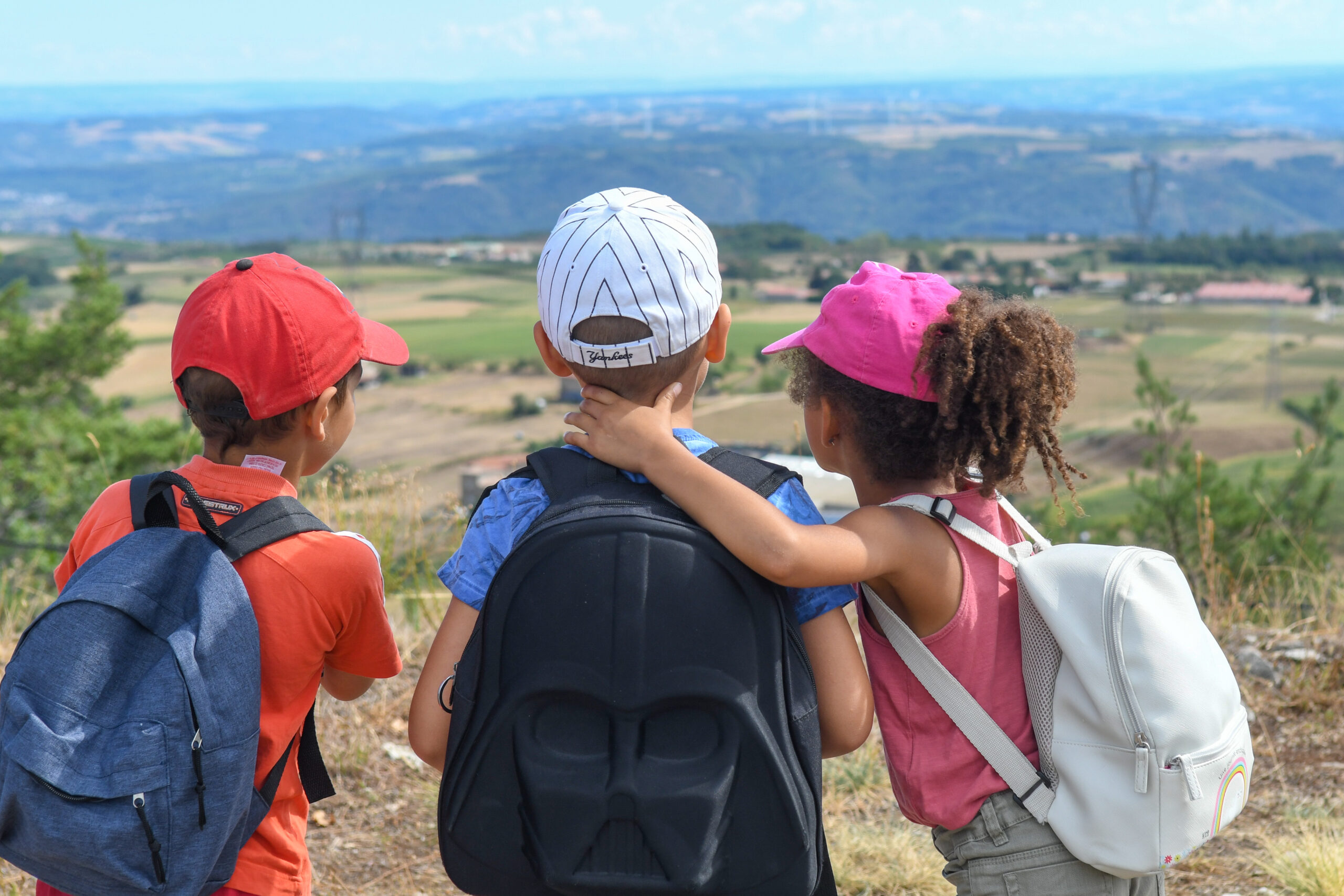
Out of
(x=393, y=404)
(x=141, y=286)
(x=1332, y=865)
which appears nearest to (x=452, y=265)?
(x=141, y=286)

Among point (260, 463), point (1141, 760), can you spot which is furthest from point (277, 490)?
point (1141, 760)

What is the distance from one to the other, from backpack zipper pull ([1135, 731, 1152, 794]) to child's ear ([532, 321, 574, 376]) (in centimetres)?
83

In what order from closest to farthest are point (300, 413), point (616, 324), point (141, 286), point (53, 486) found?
point (616, 324), point (300, 413), point (53, 486), point (141, 286)

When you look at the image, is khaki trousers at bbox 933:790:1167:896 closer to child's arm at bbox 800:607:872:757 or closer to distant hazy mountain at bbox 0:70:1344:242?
child's arm at bbox 800:607:872:757

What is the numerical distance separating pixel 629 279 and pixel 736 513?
303 millimetres

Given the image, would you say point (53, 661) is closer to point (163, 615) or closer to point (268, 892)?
point (163, 615)

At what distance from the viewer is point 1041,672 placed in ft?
4.46

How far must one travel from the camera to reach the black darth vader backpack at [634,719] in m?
1.08

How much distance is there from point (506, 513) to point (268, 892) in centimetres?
58

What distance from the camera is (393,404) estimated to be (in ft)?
185

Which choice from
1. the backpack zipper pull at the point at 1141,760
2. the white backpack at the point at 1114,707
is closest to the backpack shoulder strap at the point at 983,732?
the white backpack at the point at 1114,707

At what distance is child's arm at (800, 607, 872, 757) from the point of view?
1258mm

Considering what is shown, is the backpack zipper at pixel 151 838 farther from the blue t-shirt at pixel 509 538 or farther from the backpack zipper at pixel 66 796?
the blue t-shirt at pixel 509 538

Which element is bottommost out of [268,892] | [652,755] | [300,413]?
[268,892]
